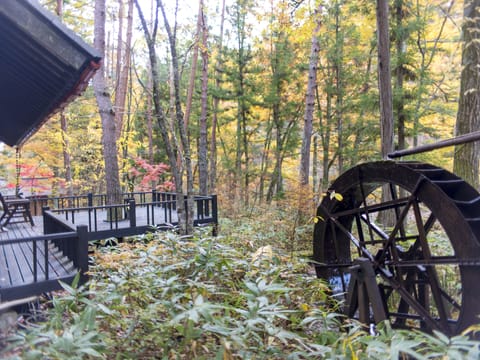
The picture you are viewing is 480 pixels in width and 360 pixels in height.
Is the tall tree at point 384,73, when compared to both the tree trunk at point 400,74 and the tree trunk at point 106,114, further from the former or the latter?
the tree trunk at point 106,114

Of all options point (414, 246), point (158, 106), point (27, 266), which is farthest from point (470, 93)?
point (27, 266)

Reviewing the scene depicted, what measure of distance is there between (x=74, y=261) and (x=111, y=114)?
5212mm

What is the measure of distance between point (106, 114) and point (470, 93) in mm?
8238

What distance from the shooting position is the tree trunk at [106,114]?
852 centimetres

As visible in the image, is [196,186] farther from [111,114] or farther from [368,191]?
[368,191]

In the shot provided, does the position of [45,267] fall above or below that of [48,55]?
below

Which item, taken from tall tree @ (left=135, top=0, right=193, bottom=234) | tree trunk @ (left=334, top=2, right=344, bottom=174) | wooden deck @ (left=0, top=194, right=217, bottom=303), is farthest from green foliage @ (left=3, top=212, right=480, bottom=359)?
tree trunk @ (left=334, top=2, right=344, bottom=174)

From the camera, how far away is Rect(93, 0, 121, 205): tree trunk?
336 inches

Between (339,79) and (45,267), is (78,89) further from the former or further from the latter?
(339,79)

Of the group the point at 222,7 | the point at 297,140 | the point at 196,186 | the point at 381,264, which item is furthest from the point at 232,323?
the point at 196,186

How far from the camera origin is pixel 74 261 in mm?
4594

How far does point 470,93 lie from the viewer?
6176 millimetres

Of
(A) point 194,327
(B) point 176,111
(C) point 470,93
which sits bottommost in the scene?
(A) point 194,327

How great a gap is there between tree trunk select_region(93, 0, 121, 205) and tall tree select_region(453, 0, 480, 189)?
7768 millimetres
